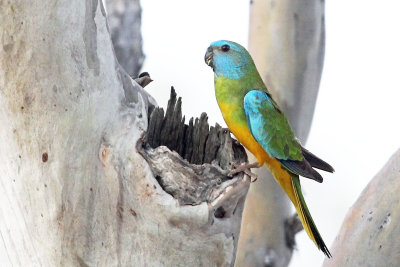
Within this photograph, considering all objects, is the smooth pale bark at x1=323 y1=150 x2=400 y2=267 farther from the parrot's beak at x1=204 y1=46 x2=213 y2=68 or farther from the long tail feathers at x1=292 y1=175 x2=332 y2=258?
the parrot's beak at x1=204 y1=46 x2=213 y2=68

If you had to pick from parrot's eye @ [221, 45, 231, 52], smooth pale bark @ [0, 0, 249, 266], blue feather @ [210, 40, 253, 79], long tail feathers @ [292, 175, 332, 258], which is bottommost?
long tail feathers @ [292, 175, 332, 258]

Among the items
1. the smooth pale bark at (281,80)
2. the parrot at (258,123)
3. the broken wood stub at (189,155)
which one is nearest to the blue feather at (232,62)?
the parrot at (258,123)

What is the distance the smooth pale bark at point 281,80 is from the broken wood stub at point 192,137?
4.81ft

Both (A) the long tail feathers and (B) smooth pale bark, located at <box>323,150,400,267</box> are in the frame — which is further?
(A) the long tail feathers

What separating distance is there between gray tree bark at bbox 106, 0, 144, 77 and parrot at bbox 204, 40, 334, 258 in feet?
2.10

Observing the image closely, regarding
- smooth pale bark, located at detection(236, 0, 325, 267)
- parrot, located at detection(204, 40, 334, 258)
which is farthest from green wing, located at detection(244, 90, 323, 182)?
smooth pale bark, located at detection(236, 0, 325, 267)

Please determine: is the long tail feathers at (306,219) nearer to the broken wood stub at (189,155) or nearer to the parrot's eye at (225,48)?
the broken wood stub at (189,155)

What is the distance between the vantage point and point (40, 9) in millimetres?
2186

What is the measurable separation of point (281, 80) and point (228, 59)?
A: 86 cm

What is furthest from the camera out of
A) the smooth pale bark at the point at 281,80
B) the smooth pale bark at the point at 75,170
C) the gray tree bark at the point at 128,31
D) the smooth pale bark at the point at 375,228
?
the smooth pale bark at the point at 281,80

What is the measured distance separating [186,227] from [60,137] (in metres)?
0.51

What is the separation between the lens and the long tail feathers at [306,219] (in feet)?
9.57

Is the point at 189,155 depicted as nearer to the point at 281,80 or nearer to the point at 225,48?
the point at 225,48

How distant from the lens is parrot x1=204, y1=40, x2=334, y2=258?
9.81 ft
